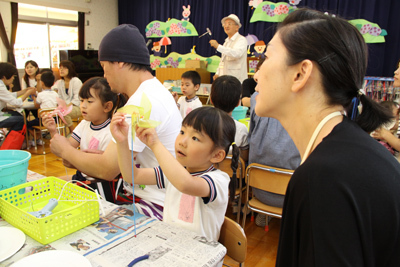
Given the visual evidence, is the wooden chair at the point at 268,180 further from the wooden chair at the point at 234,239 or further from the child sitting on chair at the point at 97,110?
the child sitting on chair at the point at 97,110

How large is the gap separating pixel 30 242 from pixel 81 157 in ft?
2.17

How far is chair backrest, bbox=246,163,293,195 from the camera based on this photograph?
6.07 feet

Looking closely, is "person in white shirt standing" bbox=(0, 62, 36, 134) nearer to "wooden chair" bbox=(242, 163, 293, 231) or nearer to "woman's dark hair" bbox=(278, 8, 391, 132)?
"wooden chair" bbox=(242, 163, 293, 231)

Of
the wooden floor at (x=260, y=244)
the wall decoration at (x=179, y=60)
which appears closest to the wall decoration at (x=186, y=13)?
the wall decoration at (x=179, y=60)

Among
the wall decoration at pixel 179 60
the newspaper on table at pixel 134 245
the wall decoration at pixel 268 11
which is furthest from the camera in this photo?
the wall decoration at pixel 179 60

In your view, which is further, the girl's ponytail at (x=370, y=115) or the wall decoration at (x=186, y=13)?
the wall decoration at (x=186, y=13)

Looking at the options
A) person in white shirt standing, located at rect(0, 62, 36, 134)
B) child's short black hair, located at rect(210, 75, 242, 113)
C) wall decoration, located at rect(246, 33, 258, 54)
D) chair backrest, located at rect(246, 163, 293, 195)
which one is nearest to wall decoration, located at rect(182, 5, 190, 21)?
wall decoration, located at rect(246, 33, 258, 54)

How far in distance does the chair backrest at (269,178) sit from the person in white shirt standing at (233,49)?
10.7 feet

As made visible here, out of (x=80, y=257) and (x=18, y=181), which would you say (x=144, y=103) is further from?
(x=18, y=181)

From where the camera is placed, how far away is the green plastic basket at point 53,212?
906mm

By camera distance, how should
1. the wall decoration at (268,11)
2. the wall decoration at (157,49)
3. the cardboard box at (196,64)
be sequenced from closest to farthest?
1. the wall decoration at (268,11)
2. the cardboard box at (196,64)
3. the wall decoration at (157,49)

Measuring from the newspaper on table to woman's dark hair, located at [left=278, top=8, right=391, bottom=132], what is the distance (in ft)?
1.86

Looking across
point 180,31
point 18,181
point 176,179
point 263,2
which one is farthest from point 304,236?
point 180,31

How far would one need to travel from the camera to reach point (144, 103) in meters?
1.07
